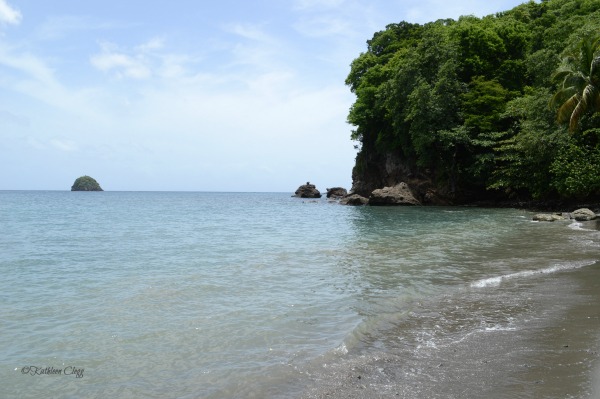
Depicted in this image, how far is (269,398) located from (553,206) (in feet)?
116

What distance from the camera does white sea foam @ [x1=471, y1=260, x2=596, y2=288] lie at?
10023mm

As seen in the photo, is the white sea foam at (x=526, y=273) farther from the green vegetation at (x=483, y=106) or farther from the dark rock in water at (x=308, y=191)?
the dark rock in water at (x=308, y=191)

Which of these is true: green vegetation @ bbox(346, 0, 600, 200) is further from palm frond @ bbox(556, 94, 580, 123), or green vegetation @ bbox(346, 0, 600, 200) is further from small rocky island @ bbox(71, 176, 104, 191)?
small rocky island @ bbox(71, 176, 104, 191)

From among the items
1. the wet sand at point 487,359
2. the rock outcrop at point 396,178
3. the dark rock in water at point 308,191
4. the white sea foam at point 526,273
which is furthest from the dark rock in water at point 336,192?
the wet sand at point 487,359

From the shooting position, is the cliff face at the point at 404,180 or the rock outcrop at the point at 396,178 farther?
the rock outcrop at the point at 396,178

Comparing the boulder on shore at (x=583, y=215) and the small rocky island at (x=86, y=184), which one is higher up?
the small rocky island at (x=86, y=184)

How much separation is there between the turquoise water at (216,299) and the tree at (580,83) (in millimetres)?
7261

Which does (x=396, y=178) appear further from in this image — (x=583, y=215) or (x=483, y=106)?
(x=583, y=215)

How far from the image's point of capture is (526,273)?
11008 millimetres

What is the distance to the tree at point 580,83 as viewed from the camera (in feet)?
75.2

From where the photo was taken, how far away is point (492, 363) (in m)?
5.31

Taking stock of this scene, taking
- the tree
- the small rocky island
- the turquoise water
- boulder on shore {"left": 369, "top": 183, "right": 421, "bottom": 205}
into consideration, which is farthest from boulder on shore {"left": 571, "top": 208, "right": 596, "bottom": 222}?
the small rocky island

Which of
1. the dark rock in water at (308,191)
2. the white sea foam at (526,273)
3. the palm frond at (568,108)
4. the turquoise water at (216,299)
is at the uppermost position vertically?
the palm frond at (568,108)

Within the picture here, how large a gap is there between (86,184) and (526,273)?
636 feet
